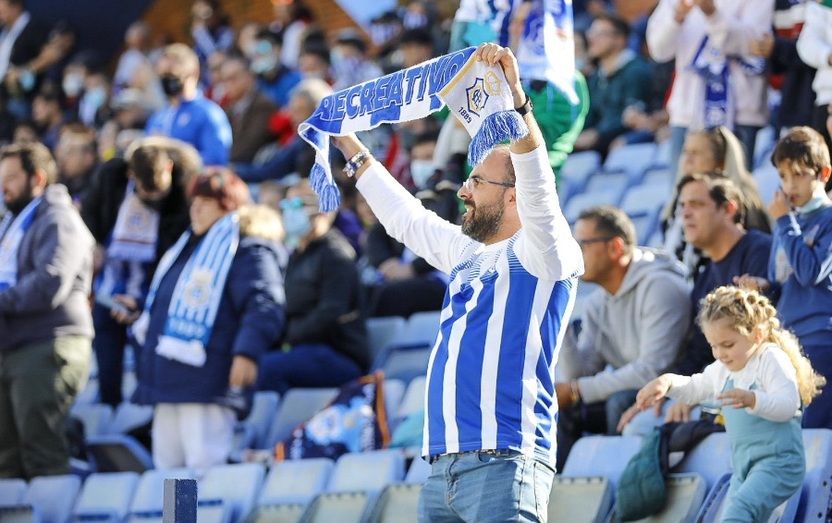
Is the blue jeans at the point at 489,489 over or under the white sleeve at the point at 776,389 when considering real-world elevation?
over

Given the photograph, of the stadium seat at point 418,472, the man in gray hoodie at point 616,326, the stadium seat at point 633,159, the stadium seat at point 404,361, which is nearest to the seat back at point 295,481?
the stadium seat at point 418,472

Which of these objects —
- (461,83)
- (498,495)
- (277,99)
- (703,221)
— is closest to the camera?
(498,495)

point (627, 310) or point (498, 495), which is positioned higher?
point (498, 495)

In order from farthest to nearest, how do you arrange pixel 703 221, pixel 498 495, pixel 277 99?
pixel 277 99 < pixel 703 221 < pixel 498 495

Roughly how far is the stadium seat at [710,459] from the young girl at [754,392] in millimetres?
535

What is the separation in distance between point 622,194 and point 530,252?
5347 millimetres

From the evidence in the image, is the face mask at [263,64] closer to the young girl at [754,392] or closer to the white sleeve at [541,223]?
the young girl at [754,392]

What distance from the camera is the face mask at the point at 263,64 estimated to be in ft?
44.5

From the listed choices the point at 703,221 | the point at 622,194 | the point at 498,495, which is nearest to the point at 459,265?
the point at 498,495

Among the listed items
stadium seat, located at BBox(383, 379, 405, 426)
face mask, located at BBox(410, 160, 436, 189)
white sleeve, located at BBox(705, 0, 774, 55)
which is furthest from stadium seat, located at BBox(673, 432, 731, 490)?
face mask, located at BBox(410, 160, 436, 189)

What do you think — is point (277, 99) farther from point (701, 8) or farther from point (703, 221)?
point (703, 221)

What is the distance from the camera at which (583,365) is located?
641cm

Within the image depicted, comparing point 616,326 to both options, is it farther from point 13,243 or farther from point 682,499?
point 13,243

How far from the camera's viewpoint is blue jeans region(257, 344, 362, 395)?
8.23m
